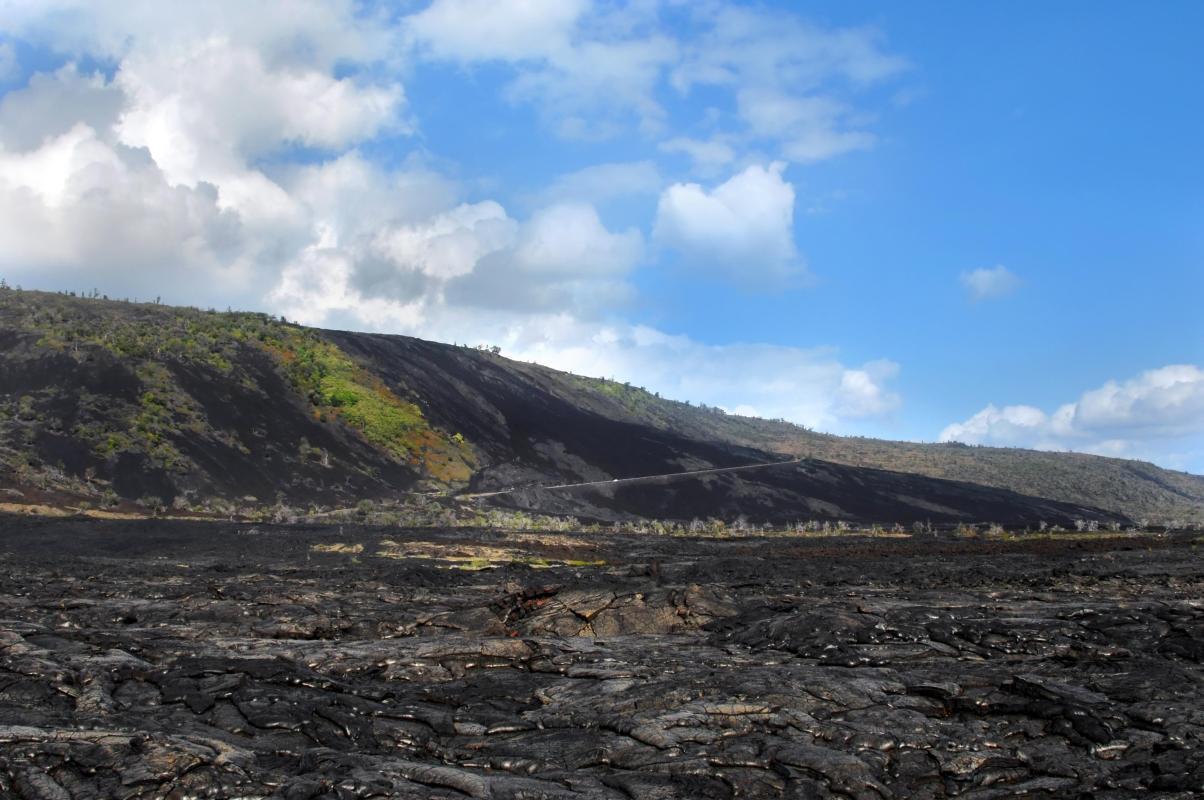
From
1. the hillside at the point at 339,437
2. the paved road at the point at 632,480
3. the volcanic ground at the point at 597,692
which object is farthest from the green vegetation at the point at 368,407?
the volcanic ground at the point at 597,692

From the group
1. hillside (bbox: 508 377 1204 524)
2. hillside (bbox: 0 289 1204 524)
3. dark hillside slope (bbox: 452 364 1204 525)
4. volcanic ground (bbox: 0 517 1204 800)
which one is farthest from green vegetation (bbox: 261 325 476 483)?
volcanic ground (bbox: 0 517 1204 800)

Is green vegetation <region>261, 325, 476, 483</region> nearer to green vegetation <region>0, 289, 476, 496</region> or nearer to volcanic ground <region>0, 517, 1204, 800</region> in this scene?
green vegetation <region>0, 289, 476, 496</region>

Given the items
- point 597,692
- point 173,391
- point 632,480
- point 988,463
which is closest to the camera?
point 597,692

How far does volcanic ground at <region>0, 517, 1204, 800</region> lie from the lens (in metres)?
12.5

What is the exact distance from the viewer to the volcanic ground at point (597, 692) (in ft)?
41.1

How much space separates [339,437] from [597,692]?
270 ft

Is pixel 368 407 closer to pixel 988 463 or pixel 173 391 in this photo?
pixel 173 391

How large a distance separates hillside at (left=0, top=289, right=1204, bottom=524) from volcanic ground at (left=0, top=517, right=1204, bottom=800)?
46.1 m

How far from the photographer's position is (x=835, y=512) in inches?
4122

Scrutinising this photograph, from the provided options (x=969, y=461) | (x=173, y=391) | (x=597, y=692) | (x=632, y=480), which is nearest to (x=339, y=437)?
(x=173, y=391)

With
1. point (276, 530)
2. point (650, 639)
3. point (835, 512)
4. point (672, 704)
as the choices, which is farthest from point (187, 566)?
point (835, 512)

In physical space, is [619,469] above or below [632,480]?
above

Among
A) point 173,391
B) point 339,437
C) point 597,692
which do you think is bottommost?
point 597,692

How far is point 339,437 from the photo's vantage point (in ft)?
313
